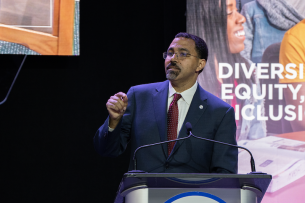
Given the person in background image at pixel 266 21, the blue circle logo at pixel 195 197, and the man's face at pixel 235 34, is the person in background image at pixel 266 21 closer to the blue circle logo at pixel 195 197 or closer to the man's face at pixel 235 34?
the man's face at pixel 235 34

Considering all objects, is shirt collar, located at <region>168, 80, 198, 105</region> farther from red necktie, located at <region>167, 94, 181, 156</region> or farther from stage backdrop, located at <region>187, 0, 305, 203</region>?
stage backdrop, located at <region>187, 0, 305, 203</region>

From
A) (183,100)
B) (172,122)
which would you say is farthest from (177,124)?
(183,100)

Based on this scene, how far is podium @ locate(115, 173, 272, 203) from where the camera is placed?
1226 mm

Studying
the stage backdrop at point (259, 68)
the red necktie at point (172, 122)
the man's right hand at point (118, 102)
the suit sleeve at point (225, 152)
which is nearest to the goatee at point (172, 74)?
the red necktie at point (172, 122)

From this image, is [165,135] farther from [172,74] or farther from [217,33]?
[217,33]

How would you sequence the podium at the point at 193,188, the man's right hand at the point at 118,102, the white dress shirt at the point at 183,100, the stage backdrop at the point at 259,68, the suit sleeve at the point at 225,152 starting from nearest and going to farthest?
the podium at the point at 193,188
the man's right hand at the point at 118,102
the suit sleeve at the point at 225,152
the white dress shirt at the point at 183,100
the stage backdrop at the point at 259,68

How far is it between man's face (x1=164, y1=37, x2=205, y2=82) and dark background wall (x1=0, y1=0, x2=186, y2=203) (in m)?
0.99

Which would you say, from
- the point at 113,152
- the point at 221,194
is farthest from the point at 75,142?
the point at 221,194

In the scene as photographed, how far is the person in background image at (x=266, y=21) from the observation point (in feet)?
10.3

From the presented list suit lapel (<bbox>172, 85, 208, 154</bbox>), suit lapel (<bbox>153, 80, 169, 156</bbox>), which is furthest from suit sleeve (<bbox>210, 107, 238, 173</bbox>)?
suit lapel (<bbox>153, 80, 169, 156</bbox>)

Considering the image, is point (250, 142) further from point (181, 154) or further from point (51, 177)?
point (51, 177)

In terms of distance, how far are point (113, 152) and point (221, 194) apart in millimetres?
765

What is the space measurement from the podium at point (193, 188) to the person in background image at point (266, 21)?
204 centimetres

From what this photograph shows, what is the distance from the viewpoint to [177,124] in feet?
6.68
